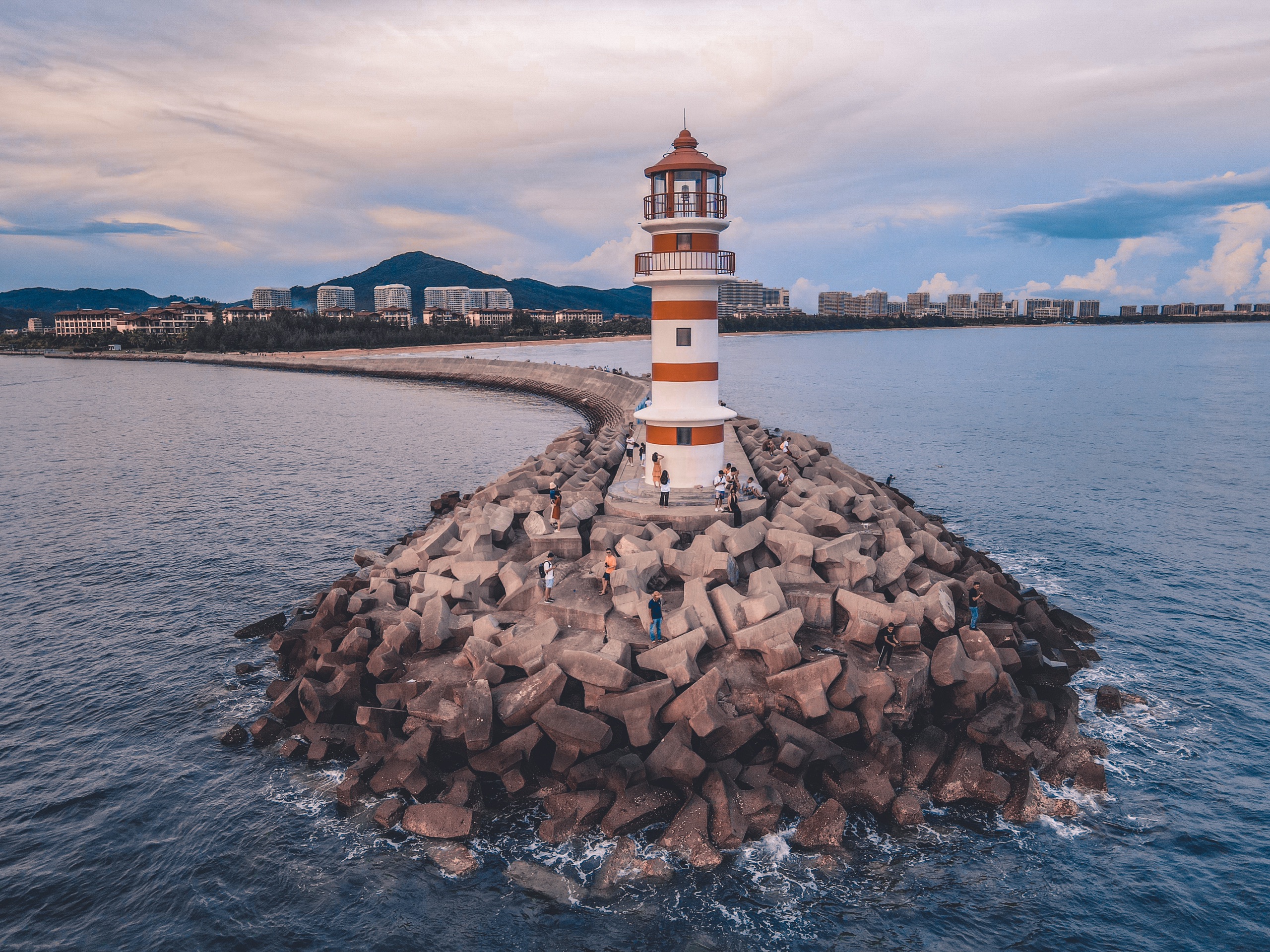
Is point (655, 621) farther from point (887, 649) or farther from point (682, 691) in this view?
point (887, 649)

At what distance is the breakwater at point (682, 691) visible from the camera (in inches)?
471

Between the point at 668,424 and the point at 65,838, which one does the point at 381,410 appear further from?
the point at 65,838

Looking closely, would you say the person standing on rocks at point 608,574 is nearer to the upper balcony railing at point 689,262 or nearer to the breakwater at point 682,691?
the breakwater at point 682,691

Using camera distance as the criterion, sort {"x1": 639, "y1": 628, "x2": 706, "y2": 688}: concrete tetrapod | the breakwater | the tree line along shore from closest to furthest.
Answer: the breakwater, {"x1": 639, "y1": 628, "x2": 706, "y2": 688}: concrete tetrapod, the tree line along shore

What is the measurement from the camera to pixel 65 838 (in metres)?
11.7

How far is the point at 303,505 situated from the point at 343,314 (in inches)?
6756

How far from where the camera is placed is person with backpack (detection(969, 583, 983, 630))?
16141mm

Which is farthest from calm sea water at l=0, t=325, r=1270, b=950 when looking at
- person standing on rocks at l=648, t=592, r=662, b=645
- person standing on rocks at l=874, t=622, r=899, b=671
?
person standing on rocks at l=648, t=592, r=662, b=645

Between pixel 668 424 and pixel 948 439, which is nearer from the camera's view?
pixel 668 424

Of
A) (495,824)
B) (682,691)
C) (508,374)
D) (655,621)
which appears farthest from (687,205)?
(508,374)

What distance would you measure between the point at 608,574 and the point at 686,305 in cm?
746

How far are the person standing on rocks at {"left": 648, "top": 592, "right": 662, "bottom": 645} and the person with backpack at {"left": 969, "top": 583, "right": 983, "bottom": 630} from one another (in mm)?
6153

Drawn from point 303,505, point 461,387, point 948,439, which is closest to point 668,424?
point 303,505

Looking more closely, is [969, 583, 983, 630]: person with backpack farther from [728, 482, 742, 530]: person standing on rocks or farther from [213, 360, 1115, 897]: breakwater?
[728, 482, 742, 530]: person standing on rocks
